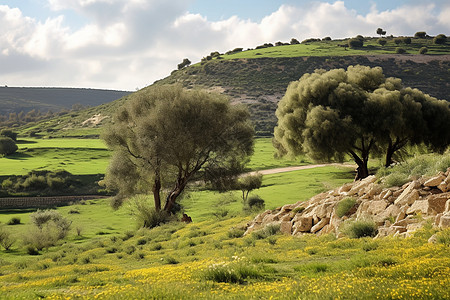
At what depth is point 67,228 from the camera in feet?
119

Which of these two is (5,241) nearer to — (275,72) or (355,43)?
(275,72)

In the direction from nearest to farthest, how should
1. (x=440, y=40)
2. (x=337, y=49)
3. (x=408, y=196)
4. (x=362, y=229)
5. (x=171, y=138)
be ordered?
(x=362, y=229) → (x=408, y=196) → (x=171, y=138) → (x=337, y=49) → (x=440, y=40)

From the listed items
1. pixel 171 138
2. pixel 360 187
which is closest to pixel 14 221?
pixel 171 138

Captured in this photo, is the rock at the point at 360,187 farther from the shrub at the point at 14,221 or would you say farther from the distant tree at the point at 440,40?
the distant tree at the point at 440,40

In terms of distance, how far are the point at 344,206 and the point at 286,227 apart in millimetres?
3066

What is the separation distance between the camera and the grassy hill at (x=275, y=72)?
133 meters

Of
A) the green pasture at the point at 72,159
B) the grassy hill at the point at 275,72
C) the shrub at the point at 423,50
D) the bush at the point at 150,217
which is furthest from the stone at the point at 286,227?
the shrub at the point at 423,50

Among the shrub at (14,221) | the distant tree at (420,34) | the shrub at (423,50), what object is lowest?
the shrub at (14,221)

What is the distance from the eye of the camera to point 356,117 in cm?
3553

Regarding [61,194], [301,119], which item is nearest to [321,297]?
[301,119]

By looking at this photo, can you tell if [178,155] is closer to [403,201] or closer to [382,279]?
[403,201]

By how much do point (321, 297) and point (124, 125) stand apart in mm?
31863

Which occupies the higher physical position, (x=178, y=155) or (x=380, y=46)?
(x=380, y=46)

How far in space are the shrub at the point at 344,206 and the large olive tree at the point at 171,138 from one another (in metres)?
17.3
